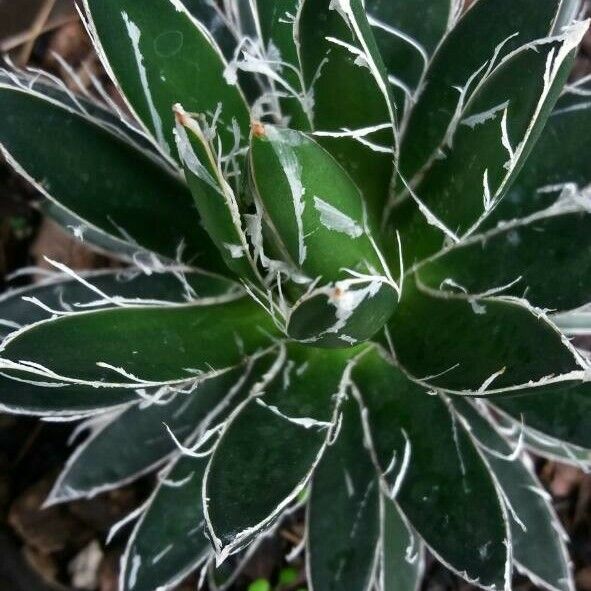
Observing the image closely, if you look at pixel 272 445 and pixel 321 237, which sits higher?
pixel 321 237

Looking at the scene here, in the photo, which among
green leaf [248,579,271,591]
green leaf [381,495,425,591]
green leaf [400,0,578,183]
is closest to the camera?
green leaf [400,0,578,183]

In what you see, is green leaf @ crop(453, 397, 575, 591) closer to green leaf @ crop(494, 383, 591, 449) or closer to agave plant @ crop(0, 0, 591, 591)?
agave plant @ crop(0, 0, 591, 591)

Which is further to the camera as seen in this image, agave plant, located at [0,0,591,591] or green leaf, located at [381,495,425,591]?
green leaf, located at [381,495,425,591]

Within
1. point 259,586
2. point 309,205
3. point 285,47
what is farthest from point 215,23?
point 259,586

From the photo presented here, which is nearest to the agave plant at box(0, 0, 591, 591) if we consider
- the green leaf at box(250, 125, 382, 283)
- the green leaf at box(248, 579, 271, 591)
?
the green leaf at box(250, 125, 382, 283)

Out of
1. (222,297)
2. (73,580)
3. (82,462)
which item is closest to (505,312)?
(222,297)

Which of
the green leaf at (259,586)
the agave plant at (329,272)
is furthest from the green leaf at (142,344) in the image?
the green leaf at (259,586)

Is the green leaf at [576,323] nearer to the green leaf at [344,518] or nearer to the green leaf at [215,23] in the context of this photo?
the green leaf at [344,518]

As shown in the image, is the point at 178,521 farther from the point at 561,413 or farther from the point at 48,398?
the point at 561,413
